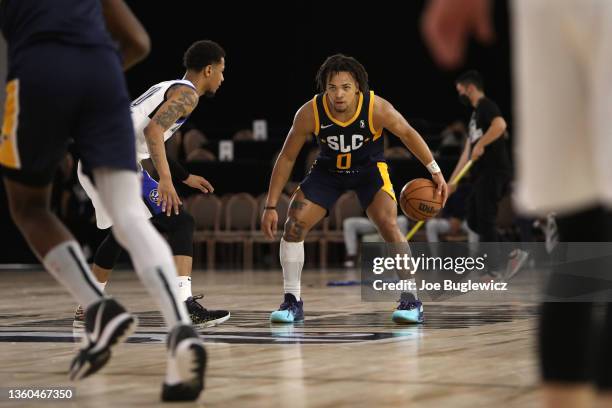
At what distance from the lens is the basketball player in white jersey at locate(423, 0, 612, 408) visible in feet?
6.71

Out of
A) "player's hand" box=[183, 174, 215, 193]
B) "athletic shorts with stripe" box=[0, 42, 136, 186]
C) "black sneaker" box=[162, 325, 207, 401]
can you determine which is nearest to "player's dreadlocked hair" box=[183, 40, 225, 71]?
"player's hand" box=[183, 174, 215, 193]

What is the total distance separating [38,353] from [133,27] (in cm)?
148

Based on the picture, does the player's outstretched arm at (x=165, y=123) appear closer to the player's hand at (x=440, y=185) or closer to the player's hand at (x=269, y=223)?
the player's hand at (x=269, y=223)

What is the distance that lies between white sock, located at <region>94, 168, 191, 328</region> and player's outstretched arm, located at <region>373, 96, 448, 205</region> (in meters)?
2.84

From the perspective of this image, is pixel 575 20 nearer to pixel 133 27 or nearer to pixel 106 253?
pixel 133 27

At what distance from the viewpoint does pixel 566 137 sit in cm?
211

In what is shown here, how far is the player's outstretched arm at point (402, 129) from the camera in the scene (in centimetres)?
588

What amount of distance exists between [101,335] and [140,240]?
1.02 ft

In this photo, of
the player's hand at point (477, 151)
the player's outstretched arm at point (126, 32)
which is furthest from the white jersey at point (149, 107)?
the player's hand at point (477, 151)

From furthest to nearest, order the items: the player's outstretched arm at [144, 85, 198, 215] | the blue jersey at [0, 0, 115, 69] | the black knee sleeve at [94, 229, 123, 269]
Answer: the black knee sleeve at [94, 229, 123, 269]
the player's outstretched arm at [144, 85, 198, 215]
the blue jersey at [0, 0, 115, 69]

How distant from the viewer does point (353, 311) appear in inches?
262

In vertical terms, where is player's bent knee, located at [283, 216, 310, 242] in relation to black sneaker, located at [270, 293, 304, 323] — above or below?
above

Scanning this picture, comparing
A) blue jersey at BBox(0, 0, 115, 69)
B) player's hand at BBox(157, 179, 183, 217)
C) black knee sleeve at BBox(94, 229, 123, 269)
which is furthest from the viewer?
black knee sleeve at BBox(94, 229, 123, 269)

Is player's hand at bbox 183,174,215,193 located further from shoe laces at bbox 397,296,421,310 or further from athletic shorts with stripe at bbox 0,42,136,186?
athletic shorts with stripe at bbox 0,42,136,186
